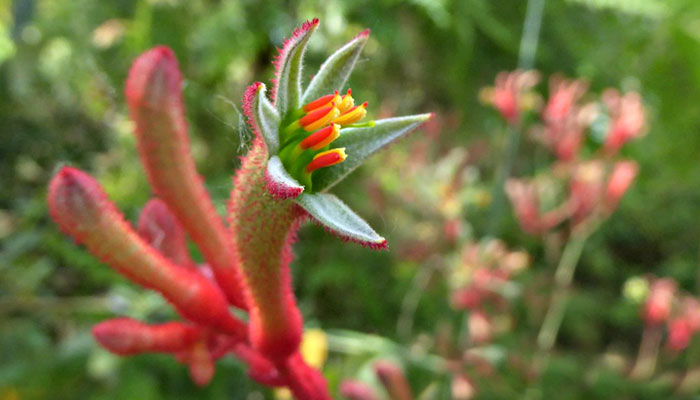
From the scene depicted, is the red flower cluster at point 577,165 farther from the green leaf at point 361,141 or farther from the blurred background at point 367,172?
the green leaf at point 361,141

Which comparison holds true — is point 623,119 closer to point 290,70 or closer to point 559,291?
point 559,291

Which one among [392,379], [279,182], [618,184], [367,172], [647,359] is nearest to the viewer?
[279,182]

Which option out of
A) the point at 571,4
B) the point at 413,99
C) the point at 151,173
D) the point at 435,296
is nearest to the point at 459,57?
the point at 571,4

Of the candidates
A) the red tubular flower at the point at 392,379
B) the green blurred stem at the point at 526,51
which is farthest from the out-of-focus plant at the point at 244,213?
the green blurred stem at the point at 526,51

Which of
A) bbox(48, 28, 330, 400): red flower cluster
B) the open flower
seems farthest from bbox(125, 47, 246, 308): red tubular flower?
the open flower

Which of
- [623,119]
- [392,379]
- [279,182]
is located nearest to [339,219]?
[279,182]

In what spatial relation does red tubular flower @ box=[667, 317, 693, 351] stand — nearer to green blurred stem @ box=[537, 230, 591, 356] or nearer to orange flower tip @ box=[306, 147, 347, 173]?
green blurred stem @ box=[537, 230, 591, 356]
